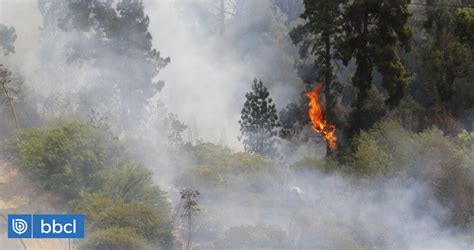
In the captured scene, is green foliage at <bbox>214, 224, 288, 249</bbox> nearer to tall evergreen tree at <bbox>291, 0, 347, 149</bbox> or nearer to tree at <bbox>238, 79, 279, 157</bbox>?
tall evergreen tree at <bbox>291, 0, 347, 149</bbox>

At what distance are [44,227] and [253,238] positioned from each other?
9.08 m

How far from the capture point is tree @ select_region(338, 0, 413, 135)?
96.0 feet

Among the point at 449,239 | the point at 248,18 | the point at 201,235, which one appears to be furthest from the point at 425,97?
the point at 248,18

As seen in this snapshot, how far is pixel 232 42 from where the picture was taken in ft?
240

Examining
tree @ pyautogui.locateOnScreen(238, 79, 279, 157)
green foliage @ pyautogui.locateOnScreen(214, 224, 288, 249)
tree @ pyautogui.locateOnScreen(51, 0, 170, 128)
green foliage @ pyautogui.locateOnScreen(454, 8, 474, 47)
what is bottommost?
green foliage @ pyautogui.locateOnScreen(214, 224, 288, 249)

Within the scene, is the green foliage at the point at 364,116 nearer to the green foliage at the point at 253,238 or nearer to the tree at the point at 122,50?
the green foliage at the point at 253,238

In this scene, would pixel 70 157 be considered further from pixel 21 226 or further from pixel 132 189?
pixel 21 226

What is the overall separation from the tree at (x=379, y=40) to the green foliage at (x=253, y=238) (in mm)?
10737

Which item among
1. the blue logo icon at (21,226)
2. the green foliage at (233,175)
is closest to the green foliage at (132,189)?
the green foliage at (233,175)

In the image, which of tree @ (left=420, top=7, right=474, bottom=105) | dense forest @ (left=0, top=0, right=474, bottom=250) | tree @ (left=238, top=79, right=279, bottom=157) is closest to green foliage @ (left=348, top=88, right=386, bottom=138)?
dense forest @ (left=0, top=0, right=474, bottom=250)

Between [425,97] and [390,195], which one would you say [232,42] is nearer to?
[425,97]

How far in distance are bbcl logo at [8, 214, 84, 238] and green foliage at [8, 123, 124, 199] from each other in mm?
4959

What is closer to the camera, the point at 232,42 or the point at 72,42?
the point at 72,42

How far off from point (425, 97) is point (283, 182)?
1884 centimetres
